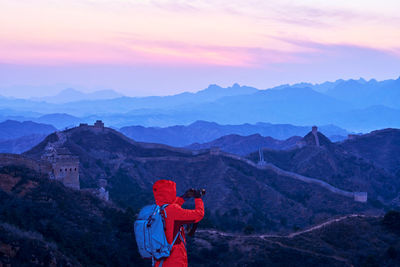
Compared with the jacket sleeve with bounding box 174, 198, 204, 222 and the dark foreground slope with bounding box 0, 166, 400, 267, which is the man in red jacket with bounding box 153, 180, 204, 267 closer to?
the jacket sleeve with bounding box 174, 198, 204, 222

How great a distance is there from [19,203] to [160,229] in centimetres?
1953

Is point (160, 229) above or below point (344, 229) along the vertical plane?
above

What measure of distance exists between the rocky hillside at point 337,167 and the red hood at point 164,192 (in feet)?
206

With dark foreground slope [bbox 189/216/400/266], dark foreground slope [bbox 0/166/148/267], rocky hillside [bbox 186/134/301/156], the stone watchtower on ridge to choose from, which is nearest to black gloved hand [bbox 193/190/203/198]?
dark foreground slope [bbox 0/166/148/267]

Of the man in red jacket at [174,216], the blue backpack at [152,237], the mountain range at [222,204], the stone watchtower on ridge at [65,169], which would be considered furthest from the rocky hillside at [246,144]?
the blue backpack at [152,237]

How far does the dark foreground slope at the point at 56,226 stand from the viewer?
1678 centimetres

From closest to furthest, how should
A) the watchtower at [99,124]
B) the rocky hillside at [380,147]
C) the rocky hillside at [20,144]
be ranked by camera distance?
the watchtower at [99,124]
the rocky hillside at [380,147]
the rocky hillside at [20,144]

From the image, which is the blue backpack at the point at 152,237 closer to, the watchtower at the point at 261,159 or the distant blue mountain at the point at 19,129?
the watchtower at the point at 261,159

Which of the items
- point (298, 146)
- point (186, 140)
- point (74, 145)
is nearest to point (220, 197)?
point (74, 145)

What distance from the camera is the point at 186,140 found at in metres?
192

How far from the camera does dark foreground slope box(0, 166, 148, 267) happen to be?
661 inches

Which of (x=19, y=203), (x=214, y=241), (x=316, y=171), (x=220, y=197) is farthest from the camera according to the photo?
(x=316, y=171)

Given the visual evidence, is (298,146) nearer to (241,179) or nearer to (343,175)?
(343,175)

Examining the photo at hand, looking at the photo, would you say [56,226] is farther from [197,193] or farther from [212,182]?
[212,182]
